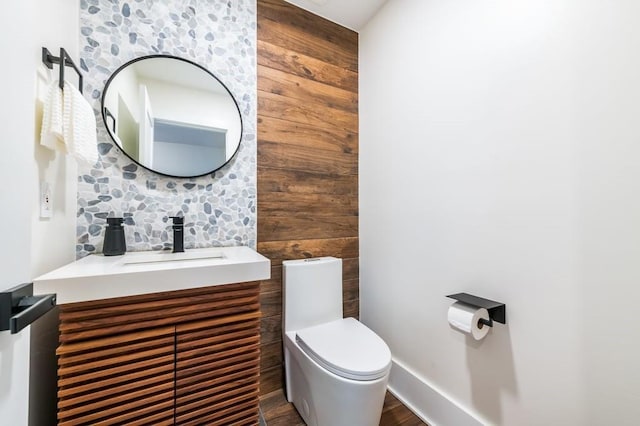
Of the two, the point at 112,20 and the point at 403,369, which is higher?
the point at 112,20

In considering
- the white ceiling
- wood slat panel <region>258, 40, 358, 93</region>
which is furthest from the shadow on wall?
the white ceiling

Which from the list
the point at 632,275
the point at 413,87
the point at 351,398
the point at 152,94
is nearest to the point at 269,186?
the point at 152,94

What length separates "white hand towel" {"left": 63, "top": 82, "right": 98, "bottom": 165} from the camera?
95 cm

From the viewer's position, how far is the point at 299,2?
5.70ft

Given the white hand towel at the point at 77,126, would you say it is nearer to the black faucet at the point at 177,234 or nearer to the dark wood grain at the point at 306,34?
the black faucet at the point at 177,234

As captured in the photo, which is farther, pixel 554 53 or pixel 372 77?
pixel 372 77

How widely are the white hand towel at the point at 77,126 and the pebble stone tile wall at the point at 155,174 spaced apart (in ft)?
0.94

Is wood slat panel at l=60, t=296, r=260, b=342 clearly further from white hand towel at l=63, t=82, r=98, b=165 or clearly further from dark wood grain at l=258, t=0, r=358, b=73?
dark wood grain at l=258, t=0, r=358, b=73

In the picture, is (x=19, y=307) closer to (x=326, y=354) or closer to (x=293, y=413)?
(x=326, y=354)

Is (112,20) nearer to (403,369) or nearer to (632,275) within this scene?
(632,275)

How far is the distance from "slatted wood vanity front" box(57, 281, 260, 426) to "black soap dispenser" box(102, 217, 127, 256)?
396 mm

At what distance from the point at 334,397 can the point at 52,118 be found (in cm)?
154

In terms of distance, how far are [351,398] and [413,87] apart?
1664 mm

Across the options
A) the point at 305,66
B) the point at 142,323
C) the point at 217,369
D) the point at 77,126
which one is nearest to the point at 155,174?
the point at 77,126
